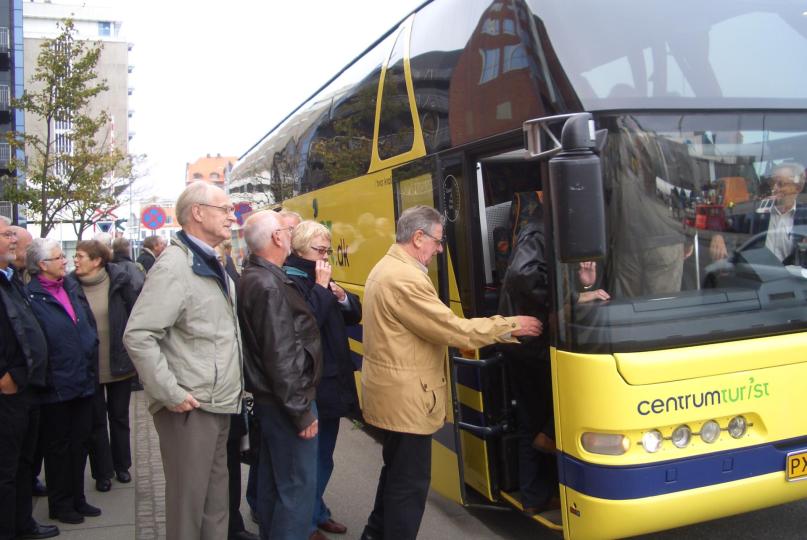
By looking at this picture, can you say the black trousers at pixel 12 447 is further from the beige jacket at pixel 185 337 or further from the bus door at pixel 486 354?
the bus door at pixel 486 354

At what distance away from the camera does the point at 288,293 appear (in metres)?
3.75

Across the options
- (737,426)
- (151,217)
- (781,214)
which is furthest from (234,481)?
(151,217)

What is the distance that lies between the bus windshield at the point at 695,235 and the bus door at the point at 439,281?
1.34 m

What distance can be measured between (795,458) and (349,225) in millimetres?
4371

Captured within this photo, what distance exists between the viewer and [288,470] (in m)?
3.83

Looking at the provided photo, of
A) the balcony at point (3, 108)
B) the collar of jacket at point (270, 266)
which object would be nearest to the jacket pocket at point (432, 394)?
the collar of jacket at point (270, 266)

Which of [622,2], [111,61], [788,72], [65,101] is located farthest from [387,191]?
[111,61]

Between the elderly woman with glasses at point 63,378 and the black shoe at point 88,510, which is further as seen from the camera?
the black shoe at point 88,510

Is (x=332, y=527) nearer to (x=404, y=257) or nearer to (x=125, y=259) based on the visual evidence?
(x=404, y=257)

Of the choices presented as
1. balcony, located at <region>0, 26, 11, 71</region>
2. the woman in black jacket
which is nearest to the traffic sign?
the woman in black jacket

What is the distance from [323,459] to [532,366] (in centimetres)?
151

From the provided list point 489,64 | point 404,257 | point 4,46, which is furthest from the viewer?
point 4,46

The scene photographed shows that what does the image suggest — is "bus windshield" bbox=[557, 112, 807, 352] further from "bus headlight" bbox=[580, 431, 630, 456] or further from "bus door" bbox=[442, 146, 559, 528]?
"bus door" bbox=[442, 146, 559, 528]

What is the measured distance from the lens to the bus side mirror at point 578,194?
3.32 m
